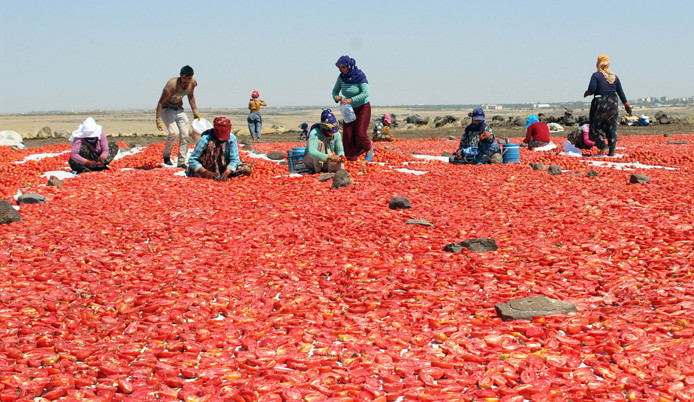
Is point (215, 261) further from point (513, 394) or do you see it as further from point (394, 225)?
point (513, 394)

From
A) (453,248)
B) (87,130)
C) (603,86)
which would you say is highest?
(603,86)

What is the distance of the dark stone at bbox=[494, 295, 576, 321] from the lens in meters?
4.96

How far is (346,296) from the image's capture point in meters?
5.65

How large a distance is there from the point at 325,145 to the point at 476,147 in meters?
4.92

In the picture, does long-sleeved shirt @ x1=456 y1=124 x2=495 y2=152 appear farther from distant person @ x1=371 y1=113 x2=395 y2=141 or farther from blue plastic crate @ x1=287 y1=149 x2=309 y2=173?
distant person @ x1=371 y1=113 x2=395 y2=141

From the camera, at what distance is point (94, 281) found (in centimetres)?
624

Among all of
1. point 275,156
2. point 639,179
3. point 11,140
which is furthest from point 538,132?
point 11,140

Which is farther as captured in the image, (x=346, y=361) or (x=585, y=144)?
(x=585, y=144)

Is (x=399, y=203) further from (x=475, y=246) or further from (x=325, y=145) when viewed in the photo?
(x=325, y=145)

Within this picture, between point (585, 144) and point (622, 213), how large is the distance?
36.0 ft

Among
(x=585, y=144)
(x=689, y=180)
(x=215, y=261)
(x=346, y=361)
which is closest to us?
(x=346, y=361)

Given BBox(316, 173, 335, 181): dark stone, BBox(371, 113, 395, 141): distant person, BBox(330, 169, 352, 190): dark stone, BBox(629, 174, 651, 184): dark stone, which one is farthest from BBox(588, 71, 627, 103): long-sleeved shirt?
BBox(371, 113, 395, 141): distant person

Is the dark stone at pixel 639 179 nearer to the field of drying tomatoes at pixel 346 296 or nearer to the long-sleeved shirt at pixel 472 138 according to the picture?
the field of drying tomatoes at pixel 346 296

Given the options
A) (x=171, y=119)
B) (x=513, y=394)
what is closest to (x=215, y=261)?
(x=513, y=394)
